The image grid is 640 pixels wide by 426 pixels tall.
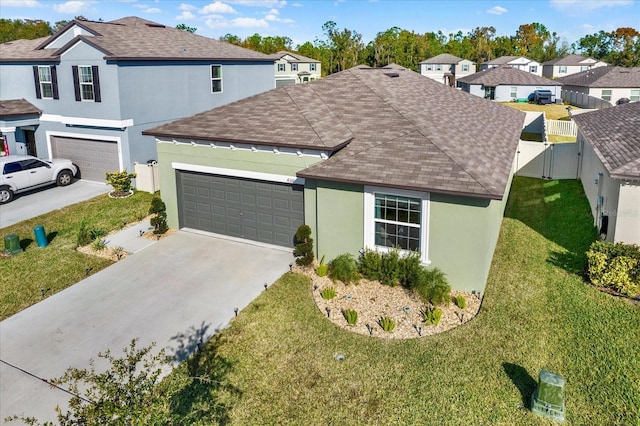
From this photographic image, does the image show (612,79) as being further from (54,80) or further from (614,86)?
(54,80)

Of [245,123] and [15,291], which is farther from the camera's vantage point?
[245,123]

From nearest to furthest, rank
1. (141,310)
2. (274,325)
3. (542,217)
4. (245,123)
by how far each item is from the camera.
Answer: (274,325)
(141,310)
(245,123)
(542,217)

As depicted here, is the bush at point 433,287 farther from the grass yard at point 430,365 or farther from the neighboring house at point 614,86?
the neighboring house at point 614,86

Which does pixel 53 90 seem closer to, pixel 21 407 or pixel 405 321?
pixel 21 407

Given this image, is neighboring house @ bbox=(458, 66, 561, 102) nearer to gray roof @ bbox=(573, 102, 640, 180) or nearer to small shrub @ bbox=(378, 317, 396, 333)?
gray roof @ bbox=(573, 102, 640, 180)

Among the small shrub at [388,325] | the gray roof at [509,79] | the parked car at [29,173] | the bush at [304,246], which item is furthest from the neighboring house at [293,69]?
the small shrub at [388,325]

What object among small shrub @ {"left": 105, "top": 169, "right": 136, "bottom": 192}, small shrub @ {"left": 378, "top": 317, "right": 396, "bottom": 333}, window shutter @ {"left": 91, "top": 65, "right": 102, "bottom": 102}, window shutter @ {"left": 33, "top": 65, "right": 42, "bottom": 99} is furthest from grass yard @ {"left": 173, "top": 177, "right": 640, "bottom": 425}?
window shutter @ {"left": 33, "top": 65, "right": 42, "bottom": 99}

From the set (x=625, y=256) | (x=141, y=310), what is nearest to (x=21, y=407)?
(x=141, y=310)

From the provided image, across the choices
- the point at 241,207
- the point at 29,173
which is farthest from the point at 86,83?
the point at 241,207
